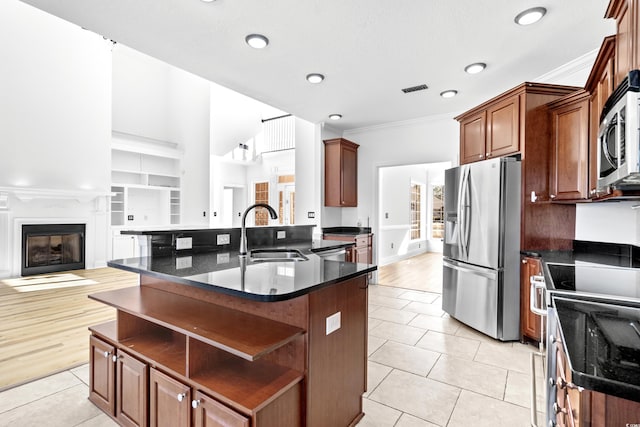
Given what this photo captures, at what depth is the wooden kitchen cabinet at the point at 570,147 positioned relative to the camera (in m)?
2.67

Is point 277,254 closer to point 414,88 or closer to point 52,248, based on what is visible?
point 414,88

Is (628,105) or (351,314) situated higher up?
(628,105)

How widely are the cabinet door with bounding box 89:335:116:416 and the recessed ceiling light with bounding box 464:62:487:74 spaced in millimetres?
3785

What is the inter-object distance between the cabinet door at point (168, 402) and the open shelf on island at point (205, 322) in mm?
237

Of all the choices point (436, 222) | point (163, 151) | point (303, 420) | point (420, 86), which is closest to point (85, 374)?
point (303, 420)

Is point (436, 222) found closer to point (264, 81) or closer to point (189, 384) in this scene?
point (264, 81)

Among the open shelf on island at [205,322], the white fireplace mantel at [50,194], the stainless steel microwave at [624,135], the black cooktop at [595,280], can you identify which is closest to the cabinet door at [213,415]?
the open shelf on island at [205,322]

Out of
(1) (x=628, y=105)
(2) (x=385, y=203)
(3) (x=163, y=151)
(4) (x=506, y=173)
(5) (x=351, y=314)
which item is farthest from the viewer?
(3) (x=163, y=151)

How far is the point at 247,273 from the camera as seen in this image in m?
1.70

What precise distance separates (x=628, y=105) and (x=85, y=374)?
3.65 metres

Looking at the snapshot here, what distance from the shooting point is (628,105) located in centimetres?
126

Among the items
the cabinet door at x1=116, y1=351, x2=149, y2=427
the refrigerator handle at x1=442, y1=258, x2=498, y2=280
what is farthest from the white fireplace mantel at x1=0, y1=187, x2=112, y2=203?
the refrigerator handle at x1=442, y1=258, x2=498, y2=280

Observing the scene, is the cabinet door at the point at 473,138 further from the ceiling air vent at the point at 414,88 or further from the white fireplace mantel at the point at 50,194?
the white fireplace mantel at the point at 50,194

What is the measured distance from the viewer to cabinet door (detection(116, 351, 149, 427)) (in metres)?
1.63
